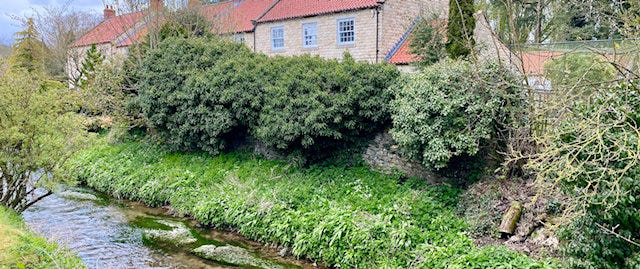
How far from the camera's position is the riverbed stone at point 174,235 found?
476 inches

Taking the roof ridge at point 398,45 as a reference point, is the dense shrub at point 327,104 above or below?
below

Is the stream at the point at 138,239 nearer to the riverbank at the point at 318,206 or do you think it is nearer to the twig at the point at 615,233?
Result: the riverbank at the point at 318,206

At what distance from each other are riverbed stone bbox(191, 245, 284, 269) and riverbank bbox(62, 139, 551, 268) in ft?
2.32

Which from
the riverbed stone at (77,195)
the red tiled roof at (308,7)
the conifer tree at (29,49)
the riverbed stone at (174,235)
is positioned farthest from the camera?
the conifer tree at (29,49)

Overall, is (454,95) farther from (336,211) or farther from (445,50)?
(445,50)

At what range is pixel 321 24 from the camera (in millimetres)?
25922

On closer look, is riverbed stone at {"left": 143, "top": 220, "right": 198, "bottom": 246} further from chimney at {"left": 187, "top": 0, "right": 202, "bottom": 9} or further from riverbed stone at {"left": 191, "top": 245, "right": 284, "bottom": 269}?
chimney at {"left": 187, "top": 0, "right": 202, "bottom": 9}

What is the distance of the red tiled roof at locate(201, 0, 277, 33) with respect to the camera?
26.0m

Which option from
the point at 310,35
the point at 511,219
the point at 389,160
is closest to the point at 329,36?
the point at 310,35

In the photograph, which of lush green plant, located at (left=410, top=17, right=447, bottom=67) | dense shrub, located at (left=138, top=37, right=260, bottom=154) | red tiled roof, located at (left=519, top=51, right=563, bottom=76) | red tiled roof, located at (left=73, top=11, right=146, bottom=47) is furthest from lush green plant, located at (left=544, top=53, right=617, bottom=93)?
red tiled roof, located at (left=73, top=11, right=146, bottom=47)

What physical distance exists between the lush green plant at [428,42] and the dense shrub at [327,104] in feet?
15.9

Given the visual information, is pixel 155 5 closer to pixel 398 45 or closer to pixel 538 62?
pixel 398 45

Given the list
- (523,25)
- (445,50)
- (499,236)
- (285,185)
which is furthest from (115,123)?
(523,25)

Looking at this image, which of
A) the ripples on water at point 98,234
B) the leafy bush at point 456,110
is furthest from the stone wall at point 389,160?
the ripples on water at point 98,234
